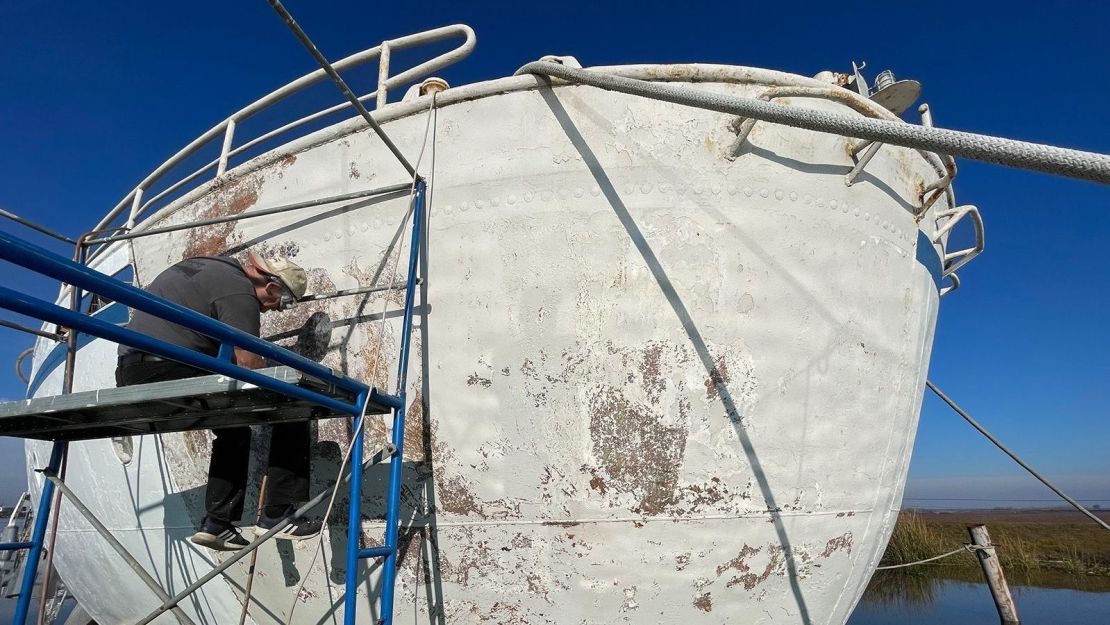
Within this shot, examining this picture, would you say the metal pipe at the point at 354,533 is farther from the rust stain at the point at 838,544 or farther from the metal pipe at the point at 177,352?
the rust stain at the point at 838,544

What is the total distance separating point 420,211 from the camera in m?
3.13

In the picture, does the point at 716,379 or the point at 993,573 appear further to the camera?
the point at 993,573

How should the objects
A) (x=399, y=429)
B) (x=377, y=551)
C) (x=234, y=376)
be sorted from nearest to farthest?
1. (x=234, y=376)
2. (x=377, y=551)
3. (x=399, y=429)

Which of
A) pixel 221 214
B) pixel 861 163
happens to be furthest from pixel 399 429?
pixel 861 163

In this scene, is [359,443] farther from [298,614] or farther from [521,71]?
[521,71]

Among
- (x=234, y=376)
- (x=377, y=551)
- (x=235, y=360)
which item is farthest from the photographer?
(x=235, y=360)

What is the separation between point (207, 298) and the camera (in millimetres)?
2908

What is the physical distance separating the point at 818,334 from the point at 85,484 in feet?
17.2

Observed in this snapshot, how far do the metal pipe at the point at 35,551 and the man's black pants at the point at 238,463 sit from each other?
771 millimetres

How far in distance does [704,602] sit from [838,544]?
2.67ft

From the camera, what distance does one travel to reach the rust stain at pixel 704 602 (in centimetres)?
285

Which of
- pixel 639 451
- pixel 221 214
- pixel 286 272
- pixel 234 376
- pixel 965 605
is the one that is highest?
pixel 221 214

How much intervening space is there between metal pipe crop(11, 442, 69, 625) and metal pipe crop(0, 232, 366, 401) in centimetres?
195

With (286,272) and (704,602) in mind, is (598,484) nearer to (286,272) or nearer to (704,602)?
(704,602)
